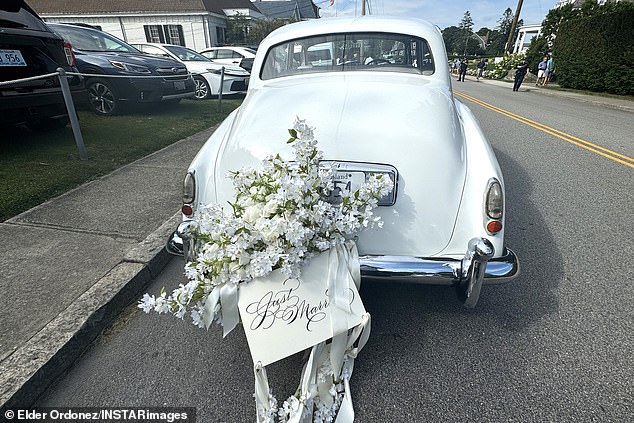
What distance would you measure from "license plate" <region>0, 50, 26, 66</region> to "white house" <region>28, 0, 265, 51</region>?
2372cm

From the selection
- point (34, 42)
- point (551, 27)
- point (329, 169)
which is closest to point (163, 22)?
point (34, 42)

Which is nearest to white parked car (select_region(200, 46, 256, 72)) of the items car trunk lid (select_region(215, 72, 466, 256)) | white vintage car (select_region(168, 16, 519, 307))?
white vintage car (select_region(168, 16, 519, 307))

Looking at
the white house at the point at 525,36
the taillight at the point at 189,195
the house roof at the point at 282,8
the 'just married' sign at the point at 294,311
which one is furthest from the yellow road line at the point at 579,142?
the white house at the point at 525,36

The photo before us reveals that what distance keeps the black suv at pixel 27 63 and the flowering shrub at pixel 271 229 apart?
12.9 ft

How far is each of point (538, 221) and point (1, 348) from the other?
443cm

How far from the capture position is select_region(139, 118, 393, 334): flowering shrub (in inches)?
65.7

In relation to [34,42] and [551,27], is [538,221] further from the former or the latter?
[551,27]

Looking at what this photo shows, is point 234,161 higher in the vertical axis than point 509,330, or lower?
higher

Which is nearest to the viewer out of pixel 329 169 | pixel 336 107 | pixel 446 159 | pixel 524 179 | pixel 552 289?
pixel 329 169

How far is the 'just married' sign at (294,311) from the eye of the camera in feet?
5.29

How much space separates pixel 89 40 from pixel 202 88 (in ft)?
10.9

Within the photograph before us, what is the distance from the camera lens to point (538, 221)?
372 centimetres

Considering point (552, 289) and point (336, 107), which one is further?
point (552, 289)

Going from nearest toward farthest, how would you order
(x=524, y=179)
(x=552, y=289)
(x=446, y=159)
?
(x=446, y=159) → (x=552, y=289) → (x=524, y=179)
